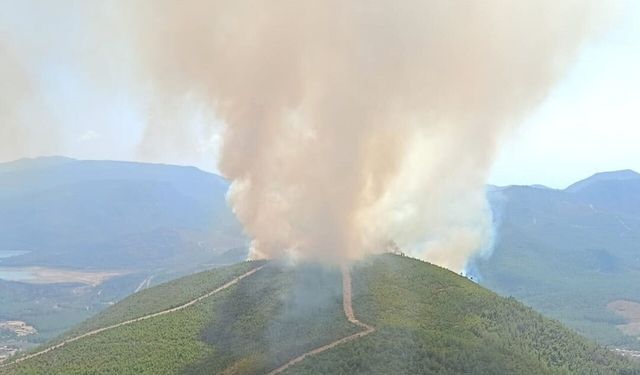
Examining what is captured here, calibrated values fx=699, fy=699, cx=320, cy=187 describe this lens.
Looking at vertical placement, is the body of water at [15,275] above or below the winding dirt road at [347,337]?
above

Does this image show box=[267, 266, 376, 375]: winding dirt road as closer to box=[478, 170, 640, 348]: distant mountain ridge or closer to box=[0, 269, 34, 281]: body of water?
box=[478, 170, 640, 348]: distant mountain ridge

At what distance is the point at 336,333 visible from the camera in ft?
117

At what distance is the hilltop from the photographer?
31.9 m

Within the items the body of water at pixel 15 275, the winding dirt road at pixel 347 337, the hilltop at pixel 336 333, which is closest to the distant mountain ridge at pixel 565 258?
the hilltop at pixel 336 333

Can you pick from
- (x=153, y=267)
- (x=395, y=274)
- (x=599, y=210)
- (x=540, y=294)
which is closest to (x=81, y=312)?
(x=153, y=267)

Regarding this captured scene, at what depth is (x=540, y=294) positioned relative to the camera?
375 ft

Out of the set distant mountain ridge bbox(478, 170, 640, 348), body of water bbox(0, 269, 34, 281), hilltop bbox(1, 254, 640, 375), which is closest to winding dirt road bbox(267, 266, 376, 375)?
hilltop bbox(1, 254, 640, 375)

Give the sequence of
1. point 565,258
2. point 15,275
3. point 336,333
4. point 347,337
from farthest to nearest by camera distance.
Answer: point 15,275 → point 565,258 → point 336,333 → point 347,337

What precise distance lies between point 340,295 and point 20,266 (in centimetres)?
16090

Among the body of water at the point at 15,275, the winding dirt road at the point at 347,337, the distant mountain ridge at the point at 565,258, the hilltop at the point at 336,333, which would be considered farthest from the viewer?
the body of water at the point at 15,275

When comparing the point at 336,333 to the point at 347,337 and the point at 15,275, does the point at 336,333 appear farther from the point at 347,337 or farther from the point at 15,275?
the point at 15,275

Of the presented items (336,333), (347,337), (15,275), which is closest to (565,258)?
(336,333)

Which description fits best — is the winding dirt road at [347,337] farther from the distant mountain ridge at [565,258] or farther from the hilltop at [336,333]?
the distant mountain ridge at [565,258]

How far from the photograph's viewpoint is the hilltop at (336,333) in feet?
105
